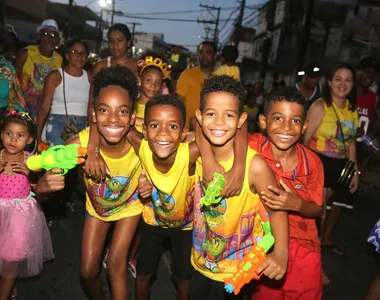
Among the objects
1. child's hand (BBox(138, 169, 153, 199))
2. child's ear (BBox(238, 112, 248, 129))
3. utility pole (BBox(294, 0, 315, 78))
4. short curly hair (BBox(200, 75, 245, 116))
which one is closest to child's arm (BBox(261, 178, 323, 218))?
child's ear (BBox(238, 112, 248, 129))

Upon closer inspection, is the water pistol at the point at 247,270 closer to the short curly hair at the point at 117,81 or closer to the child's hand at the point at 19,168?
the short curly hair at the point at 117,81

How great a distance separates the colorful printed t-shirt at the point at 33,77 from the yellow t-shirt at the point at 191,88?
6.11ft

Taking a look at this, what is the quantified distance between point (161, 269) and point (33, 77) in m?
3.05

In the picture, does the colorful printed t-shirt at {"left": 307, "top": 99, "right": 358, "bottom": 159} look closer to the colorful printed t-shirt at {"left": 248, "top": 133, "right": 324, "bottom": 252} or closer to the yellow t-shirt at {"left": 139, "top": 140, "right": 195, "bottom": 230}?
the colorful printed t-shirt at {"left": 248, "top": 133, "right": 324, "bottom": 252}

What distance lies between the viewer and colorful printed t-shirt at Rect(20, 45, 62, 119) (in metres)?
5.09

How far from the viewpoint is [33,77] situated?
5.11 metres

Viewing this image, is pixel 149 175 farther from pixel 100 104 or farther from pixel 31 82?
pixel 31 82

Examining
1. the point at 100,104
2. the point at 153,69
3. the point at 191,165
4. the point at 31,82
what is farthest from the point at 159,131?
the point at 31,82

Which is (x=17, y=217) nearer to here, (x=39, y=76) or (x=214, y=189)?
(x=214, y=189)

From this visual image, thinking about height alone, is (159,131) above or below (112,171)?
above

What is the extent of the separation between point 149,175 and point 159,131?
33 centimetres

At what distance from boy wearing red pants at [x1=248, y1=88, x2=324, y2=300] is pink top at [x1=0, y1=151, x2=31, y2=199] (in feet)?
6.11

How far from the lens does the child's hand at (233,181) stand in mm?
2303

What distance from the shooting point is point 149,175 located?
8.84 ft
